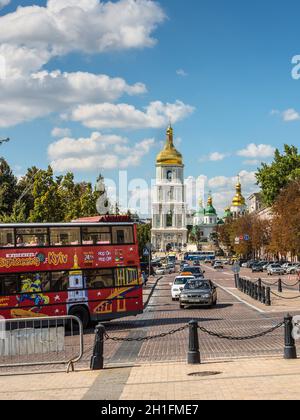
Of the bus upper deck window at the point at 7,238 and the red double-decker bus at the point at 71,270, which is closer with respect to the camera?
the bus upper deck window at the point at 7,238

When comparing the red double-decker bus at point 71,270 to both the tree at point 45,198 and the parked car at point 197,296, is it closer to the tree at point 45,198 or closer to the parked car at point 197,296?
the parked car at point 197,296

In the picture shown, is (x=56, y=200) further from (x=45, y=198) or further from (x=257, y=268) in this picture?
(x=257, y=268)

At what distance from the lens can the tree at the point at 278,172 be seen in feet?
319

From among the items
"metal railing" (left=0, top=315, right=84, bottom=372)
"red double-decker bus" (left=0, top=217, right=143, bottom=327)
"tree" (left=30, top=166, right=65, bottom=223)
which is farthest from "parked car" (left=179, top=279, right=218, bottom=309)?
"tree" (left=30, top=166, right=65, bottom=223)

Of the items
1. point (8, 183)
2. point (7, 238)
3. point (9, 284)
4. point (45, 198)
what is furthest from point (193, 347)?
point (8, 183)

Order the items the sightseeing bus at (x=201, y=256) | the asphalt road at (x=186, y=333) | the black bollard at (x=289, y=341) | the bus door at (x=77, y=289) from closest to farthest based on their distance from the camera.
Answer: the black bollard at (x=289, y=341) → the asphalt road at (x=186, y=333) → the bus door at (x=77, y=289) → the sightseeing bus at (x=201, y=256)

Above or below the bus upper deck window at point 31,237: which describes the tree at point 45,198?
above

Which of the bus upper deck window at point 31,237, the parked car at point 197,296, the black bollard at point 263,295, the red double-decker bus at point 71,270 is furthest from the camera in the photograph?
the black bollard at point 263,295

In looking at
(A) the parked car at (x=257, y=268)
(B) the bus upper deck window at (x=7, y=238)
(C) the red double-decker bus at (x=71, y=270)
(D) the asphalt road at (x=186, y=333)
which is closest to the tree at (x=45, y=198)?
(D) the asphalt road at (x=186, y=333)

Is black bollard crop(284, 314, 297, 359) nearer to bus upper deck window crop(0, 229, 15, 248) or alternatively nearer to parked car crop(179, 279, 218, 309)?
bus upper deck window crop(0, 229, 15, 248)

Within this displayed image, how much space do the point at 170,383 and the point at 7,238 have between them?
1159 cm

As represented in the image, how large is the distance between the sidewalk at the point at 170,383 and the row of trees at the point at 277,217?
164 feet
